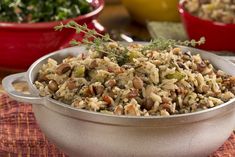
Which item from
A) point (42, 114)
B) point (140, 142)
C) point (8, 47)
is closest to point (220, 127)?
point (140, 142)

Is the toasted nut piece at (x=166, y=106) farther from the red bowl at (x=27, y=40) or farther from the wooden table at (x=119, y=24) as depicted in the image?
the wooden table at (x=119, y=24)

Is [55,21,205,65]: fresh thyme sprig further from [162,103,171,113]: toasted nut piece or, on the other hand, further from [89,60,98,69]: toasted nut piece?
[162,103,171,113]: toasted nut piece

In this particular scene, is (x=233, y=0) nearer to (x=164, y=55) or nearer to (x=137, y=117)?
(x=164, y=55)

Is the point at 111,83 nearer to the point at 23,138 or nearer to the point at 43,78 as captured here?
Answer: the point at 43,78

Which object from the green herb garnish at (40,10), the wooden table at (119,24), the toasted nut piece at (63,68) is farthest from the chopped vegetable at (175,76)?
the wooden table at (119,24)

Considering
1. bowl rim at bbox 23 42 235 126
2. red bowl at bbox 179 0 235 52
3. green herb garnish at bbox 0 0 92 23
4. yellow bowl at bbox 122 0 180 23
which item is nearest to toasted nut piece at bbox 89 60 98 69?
bowl rim at bbox 23 42 235 126
